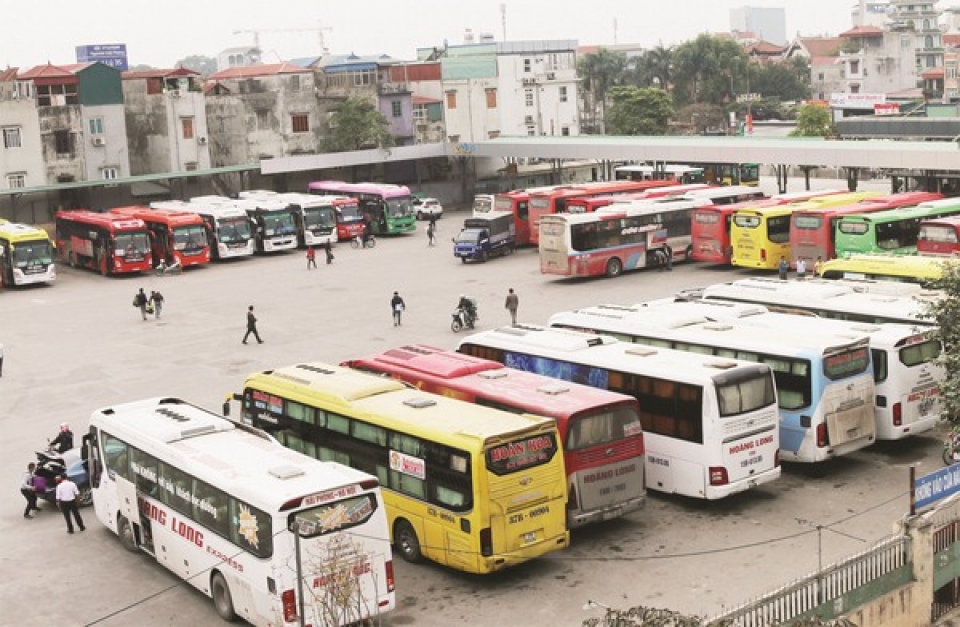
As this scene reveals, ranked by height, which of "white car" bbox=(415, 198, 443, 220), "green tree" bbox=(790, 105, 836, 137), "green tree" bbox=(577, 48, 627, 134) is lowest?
"white car" bbox=(415, 198, 443, 220)

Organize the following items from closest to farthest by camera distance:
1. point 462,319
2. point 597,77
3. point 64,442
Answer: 1. point 64,442
2. point 462,319
3. point 597,77

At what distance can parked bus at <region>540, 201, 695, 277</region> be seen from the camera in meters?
38.7

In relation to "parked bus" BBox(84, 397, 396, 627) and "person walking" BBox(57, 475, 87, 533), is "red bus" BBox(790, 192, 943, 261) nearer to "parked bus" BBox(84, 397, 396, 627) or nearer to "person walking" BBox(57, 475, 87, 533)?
"parked bus" BBox(84, 397, 396, 627)

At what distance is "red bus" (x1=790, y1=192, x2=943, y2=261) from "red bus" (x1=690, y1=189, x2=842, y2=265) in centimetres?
251

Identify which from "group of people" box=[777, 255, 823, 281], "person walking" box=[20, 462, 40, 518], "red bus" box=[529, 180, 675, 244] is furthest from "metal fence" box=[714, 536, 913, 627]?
"red bus" box=[529, 180, 675, 244]

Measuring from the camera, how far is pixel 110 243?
45.0 m

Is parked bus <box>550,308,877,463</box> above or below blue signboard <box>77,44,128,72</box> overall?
below

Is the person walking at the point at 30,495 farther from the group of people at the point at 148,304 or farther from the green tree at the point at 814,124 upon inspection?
the green tree at the point at 814,124

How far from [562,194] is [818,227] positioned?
11854 millimetres

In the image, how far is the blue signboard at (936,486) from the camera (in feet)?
47.9

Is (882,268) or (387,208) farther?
(387,208)

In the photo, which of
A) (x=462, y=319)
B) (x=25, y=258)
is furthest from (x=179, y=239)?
(x=462, y=319)

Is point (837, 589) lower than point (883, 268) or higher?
lower

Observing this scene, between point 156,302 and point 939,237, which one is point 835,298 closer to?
point 939,237
